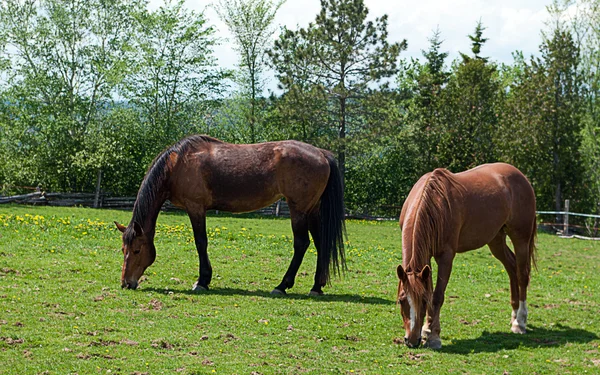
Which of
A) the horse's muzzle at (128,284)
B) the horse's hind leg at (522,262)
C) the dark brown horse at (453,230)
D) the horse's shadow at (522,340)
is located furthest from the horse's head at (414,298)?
the horse's muzzle at (128,284)

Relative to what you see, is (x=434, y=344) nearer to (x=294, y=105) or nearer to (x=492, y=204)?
(x=492, y=204)

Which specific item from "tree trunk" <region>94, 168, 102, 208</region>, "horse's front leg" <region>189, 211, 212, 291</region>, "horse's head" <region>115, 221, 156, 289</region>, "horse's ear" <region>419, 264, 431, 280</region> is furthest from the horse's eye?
"tree trunk" <region>94, 168, 102, 208</region>

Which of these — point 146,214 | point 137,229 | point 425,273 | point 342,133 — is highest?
point 342,133

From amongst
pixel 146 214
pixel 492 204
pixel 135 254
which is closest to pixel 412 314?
pixel 492 204

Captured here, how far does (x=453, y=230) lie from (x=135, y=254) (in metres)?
5.08

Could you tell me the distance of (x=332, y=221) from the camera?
1041cm

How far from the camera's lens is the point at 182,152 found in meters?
10.7

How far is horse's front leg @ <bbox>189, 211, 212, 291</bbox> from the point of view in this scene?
10305 mm

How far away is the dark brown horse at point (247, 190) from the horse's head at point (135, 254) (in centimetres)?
2

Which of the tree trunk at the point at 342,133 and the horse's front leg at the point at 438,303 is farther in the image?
the tree trunk at the point at 342,133

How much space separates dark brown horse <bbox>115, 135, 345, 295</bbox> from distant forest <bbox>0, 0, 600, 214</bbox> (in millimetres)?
22457

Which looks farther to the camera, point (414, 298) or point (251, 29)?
point (251, 29)

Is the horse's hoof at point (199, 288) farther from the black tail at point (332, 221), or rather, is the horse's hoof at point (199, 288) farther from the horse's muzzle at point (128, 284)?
the black tail at point (332, 221)

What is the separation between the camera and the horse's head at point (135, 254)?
393 inches
